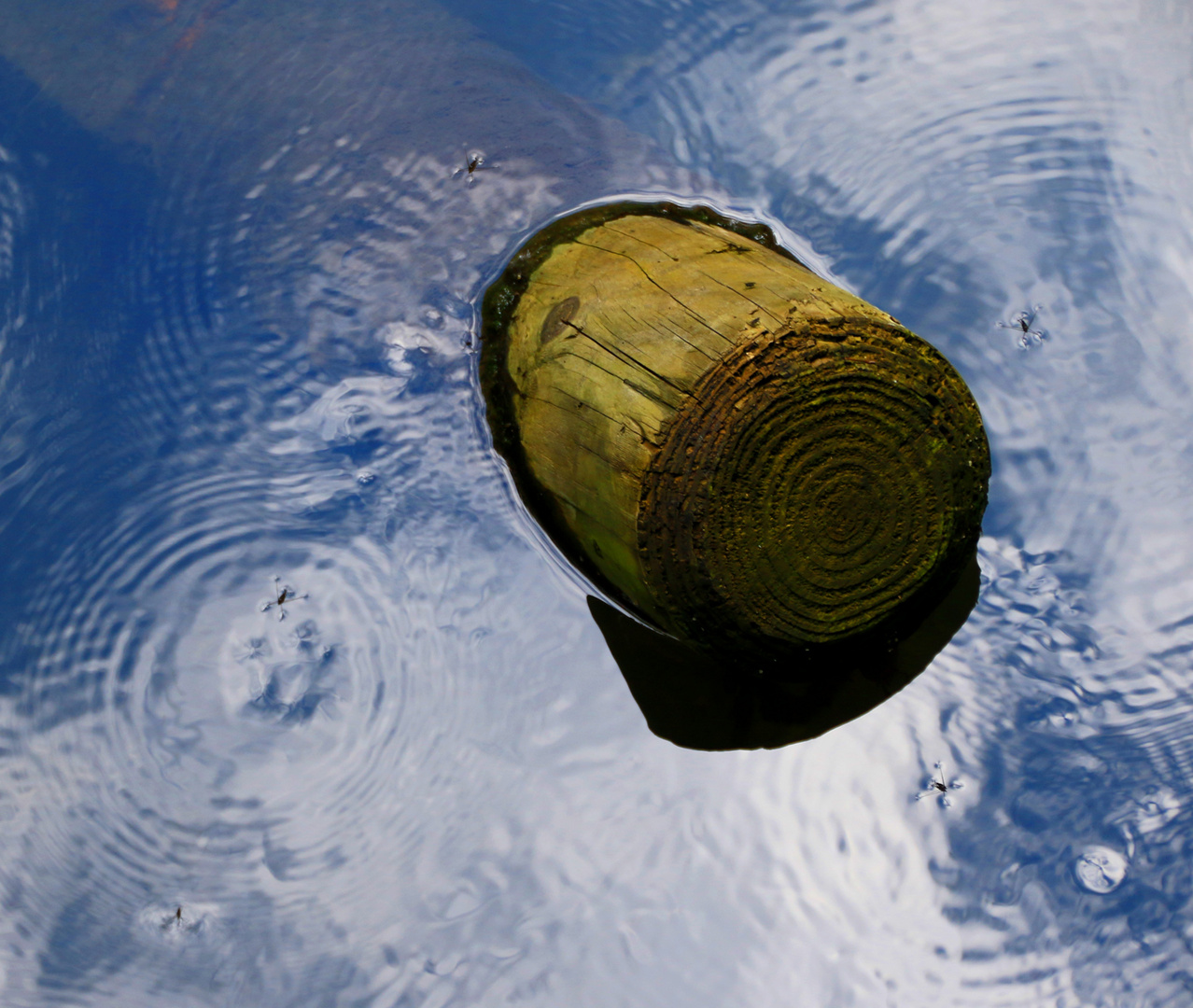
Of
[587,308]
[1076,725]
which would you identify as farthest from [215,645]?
[1076,725]

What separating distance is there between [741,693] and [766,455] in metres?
0.93

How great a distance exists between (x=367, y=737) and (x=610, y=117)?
2327 mm

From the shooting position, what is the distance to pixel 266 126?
11.9 ft

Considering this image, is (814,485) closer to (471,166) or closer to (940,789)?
(940,789)

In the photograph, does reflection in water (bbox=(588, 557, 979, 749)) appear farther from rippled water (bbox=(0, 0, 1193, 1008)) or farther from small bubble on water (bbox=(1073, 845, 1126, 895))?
small bubble on water (bbox=(1073, 845, 1126, 895))

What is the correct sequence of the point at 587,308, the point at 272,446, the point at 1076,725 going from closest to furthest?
the point at 587,308 → the point at 1076,725 → the point at 272,446

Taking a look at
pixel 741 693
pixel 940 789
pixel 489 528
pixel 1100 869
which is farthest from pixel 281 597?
pixel 1100 869

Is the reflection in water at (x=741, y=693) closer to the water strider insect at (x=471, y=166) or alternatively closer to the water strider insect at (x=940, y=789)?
the water strider insect at (x=940, y=789)

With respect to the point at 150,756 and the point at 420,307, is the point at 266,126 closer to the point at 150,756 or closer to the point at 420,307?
the point at 420,307

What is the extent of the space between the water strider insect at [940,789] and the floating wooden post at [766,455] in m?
0.55

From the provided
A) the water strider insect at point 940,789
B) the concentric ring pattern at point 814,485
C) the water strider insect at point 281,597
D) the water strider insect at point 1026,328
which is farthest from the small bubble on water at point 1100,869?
the water strider insect at point 281,597

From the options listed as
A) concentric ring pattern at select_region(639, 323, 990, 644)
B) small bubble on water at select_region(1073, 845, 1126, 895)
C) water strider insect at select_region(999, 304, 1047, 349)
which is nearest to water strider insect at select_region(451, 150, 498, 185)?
concentric ring pattern at select_region(639, 323, 990, 644)

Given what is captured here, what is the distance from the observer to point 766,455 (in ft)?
7.86

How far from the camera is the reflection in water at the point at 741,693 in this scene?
9.87ft
